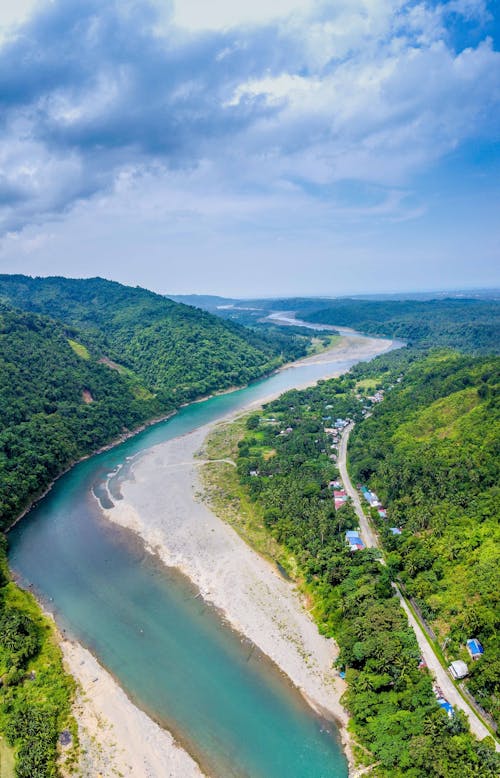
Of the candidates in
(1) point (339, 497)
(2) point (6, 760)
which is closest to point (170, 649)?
(2) point (6, 760)

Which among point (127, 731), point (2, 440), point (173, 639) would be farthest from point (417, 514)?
point (2, 440)

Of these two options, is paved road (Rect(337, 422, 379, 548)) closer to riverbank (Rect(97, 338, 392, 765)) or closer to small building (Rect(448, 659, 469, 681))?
riverbank (Rect(97, 338, 392, 765))

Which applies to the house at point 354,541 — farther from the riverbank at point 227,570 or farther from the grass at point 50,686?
the grass at point 50,686

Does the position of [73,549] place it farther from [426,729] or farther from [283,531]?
[426,729]

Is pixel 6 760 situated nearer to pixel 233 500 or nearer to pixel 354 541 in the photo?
pixel 354 541

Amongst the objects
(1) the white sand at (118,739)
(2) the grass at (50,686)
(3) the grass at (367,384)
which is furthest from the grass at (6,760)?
(3) the grass at (367,384)

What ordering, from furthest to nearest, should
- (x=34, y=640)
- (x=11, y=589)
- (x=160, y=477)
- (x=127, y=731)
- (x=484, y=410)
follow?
(x=160, y=477) → (x=484, y=410) → (x=11, y=589) → (x=34, y=640) → (x=127, y=731)
